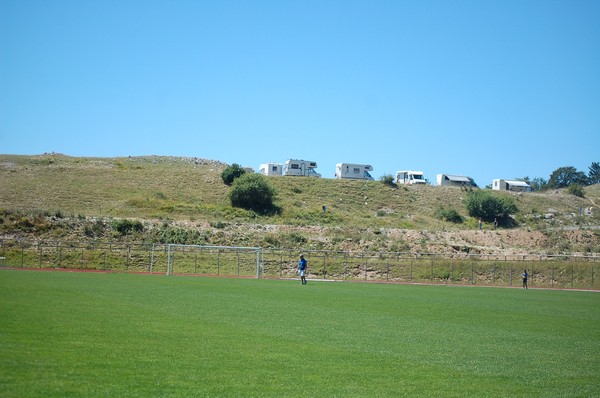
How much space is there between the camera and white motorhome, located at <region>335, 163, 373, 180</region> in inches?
5015

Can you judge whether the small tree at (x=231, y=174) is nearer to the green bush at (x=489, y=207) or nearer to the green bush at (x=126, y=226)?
the green bush at (x=489, y=207)

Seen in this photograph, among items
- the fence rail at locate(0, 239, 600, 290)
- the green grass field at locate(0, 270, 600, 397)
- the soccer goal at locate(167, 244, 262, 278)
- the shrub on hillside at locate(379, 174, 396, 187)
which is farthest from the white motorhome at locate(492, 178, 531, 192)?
the green grass field at locate(0, 270, 600, 397)

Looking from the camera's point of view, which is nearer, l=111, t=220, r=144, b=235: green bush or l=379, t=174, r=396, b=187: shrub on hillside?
l=111, t=220, r=144, b=235: green bush

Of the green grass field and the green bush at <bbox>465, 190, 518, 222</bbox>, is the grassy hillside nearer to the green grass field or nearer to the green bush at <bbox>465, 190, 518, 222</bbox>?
the green bush at <bbox>465, 190, 518, 222</bbox>

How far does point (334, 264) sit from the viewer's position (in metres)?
64.4

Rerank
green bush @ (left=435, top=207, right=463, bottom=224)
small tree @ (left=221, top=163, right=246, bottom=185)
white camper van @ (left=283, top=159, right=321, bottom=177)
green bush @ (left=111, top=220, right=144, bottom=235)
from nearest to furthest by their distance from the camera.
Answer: green bush @ (left=111, top=220, right=144, bottom=235) → green bush @ (left=435, top=207, right=463, bottom=224) → small tree @ (left=221, top=163, right=246, bottom=185) → white camper van @ (left=283, top=159, right=321, bottom=177)

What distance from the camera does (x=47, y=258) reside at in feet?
193

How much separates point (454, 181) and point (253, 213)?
5618 centimetres

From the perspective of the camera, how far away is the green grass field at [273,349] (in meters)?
12.8

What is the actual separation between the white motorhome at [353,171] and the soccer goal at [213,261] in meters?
62.8

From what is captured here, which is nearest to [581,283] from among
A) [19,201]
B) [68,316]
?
[68,316]

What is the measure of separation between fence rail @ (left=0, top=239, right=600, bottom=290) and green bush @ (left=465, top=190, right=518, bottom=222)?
37.9 m

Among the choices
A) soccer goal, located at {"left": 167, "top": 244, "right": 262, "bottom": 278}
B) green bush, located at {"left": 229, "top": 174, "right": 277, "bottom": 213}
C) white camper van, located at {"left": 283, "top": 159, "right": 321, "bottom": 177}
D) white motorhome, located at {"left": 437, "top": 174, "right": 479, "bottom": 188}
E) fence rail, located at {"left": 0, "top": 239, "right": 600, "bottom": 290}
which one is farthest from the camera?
white motorhome, located at {"left": 437, "top": 174, "right": 479, "bottom": 188}

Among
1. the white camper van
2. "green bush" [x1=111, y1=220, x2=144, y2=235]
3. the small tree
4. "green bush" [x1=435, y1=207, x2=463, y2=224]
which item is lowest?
"green bush" [x1=111, y1=220, x2=144, y2=235]
